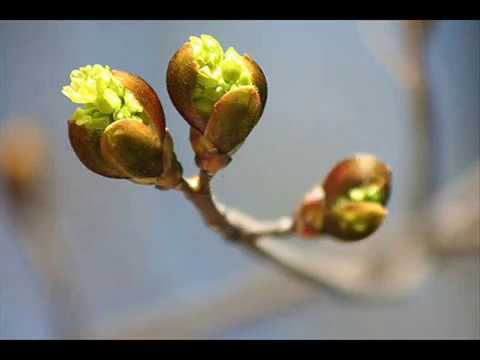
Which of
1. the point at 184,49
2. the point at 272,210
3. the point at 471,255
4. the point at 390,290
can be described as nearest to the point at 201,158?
the point at 184,49

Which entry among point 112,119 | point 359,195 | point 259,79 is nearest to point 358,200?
point 359,195

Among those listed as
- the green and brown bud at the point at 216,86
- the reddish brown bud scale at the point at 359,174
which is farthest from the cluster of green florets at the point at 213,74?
the reddish brown bud scale at the point at 359,174

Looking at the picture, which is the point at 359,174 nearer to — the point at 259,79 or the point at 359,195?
the point at 359,195

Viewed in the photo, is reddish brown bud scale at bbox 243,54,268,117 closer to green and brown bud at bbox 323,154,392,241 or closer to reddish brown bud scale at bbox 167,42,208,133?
reddish brown bud scale at bbox 167,42,208,133

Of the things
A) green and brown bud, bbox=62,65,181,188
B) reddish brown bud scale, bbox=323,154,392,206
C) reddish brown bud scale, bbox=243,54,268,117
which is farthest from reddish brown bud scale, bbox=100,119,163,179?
reddish brown bud scale, bbox=323,154,392,206

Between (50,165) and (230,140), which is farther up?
(50,165)

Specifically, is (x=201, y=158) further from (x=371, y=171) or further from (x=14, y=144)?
(x=14, y=144)

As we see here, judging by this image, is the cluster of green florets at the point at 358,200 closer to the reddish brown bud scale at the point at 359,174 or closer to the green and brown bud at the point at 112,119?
the reddish brown bud scale at the point at 359,174
